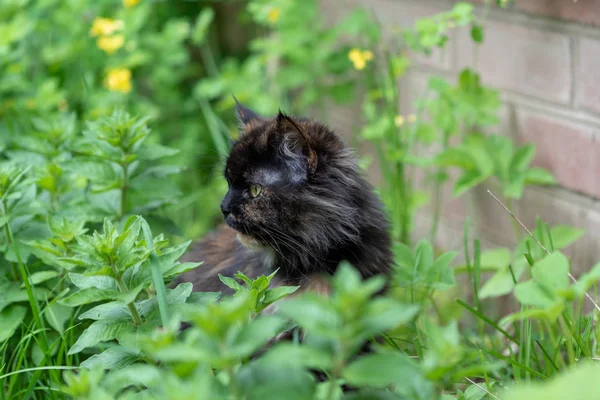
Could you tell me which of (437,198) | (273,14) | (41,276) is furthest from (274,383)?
(273,14)

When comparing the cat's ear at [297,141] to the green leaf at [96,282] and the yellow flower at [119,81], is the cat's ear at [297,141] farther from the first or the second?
the yellow flower at [119,81]

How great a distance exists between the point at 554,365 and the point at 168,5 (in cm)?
297

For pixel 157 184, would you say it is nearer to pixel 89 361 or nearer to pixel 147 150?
pixel 147 150

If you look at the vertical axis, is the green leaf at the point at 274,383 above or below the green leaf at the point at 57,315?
above

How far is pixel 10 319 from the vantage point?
175cm

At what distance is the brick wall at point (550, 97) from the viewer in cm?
209

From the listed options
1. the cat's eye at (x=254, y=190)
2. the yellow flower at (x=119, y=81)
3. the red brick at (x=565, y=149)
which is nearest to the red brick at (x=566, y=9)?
the red brick at (x=565, y=149)

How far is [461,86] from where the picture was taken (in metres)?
2.30

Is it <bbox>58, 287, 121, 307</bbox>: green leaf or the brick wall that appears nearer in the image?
<bbox>58, 287, 121, 307</bbox>: green leaf

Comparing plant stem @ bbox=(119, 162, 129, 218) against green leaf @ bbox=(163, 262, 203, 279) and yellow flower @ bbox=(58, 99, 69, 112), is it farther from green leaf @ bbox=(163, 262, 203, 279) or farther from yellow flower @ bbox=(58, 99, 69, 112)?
yellow flower @ bbox=(58, 99, 69, 112)

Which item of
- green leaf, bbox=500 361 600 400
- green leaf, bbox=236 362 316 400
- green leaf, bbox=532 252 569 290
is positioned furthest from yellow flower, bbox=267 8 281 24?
green leaf, bbox=500 361 600 400

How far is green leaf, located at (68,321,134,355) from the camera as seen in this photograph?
139 centimetres

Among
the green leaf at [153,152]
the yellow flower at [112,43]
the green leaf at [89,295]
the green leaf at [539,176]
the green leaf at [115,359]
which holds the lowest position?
the green leaf at [539,176]

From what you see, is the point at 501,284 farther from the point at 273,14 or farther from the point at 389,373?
the point at 273,14
